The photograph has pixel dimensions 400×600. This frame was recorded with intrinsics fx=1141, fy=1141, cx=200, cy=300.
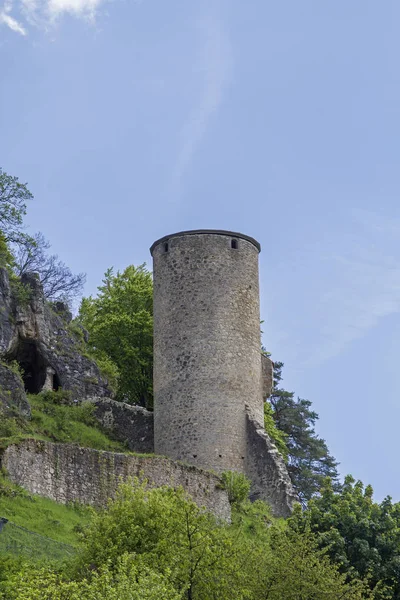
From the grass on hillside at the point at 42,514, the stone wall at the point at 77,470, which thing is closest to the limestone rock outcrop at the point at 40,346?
the stone wall at the point at 77,470

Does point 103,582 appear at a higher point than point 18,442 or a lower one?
lower

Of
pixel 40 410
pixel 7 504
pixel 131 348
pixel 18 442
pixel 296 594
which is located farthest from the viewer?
pixel 131 348

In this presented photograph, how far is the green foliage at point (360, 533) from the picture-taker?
94.2ft

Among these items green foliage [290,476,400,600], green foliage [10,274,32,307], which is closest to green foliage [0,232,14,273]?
green foliage [10,274,32,307]

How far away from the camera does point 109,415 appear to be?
4172 centimetres

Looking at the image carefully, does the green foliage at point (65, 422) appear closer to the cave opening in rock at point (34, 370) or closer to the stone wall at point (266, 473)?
the cave opening in rock at point (34, 370)

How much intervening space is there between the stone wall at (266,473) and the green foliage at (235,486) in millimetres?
1412

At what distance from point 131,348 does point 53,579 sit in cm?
2741

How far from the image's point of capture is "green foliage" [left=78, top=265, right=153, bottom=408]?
4816 cm

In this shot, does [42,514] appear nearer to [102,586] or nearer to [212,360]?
[102,586]

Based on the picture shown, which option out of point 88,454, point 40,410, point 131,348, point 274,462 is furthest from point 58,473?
point 131,348

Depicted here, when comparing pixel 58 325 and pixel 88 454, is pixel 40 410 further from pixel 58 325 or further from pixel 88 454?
pixel 88 454

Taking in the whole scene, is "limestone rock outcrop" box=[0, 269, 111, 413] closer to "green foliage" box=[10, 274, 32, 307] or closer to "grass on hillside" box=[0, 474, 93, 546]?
"green foliage" box=[10, 274, 32, 307]

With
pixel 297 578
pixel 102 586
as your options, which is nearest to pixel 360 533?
pixel 297 578
